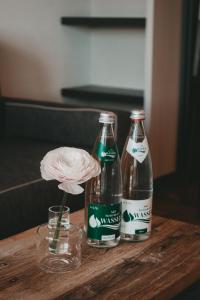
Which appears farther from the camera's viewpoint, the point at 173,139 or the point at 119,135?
the point at 173,139

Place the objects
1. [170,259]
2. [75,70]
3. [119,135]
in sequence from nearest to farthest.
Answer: [170,259], [119,135], [75,70]

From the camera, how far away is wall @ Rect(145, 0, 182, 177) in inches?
104

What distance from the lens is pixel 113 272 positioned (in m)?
1.03

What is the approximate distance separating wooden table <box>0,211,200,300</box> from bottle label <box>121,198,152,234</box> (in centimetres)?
3

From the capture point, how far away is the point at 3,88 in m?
2.74

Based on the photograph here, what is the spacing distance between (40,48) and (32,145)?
3.05ft

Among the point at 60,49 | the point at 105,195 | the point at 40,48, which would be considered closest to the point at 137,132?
the point at 105,195

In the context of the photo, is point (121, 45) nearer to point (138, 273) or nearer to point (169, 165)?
point (169, 165)

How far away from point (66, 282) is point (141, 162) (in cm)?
35

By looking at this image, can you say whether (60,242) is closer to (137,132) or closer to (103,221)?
(103,221)

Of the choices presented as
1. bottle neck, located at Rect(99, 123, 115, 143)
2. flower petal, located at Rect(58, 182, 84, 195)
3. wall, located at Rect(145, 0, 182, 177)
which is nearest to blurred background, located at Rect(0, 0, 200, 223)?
wall, located at Rect(145, 0, 182, 177)

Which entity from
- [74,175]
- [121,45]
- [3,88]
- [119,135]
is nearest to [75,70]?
[121,45]

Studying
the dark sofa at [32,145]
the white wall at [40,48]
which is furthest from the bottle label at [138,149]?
the white wall at [40,48]

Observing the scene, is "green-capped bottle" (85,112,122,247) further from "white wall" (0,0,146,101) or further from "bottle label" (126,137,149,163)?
"white wall" (0,0,146,101)
